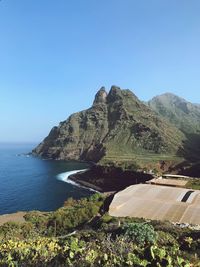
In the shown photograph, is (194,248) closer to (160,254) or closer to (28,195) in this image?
(160,254)

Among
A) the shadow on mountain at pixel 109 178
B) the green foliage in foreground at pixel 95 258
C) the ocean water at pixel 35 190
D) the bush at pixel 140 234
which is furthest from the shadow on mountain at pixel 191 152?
the green foliage in foreground at pixel 95 258

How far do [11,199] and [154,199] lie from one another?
4698 centimetres

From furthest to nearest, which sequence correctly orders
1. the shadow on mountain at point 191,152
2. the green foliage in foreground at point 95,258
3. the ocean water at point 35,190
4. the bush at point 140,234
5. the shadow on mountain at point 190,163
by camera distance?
the shadow on mountain at point 191,152
the shadow on mountain at point 190,163
the ocean water at point 35,190
the bush at point 140,234
the green foliage in foreground at point 95,258

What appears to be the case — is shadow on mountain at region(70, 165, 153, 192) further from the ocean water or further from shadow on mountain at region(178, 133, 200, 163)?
shadow on mountain at region(178, 133, 200, 163)

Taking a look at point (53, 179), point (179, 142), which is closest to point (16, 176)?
point (53, 179)

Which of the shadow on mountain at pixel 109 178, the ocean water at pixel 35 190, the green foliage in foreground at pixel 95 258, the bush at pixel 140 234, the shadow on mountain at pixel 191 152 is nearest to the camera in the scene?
the green foliage in foreground at pixel 95 258

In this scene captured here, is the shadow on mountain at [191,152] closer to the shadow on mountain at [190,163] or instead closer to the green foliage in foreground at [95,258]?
the shadow on mountain at [190,163]

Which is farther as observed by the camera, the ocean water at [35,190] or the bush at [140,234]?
the ocean water at [35,190]

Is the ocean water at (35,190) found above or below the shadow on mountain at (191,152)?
below

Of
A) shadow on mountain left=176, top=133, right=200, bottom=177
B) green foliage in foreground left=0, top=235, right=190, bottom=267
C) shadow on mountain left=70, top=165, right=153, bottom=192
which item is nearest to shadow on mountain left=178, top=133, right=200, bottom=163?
shadow on mountain left=176, top=133, right=200, bottom=177

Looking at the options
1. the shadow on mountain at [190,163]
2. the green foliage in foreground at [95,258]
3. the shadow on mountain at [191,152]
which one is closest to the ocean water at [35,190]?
the shadow on mountain at [190,163]

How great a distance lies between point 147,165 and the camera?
13138 centimetres

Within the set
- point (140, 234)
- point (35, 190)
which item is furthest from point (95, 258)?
point (35, 190)

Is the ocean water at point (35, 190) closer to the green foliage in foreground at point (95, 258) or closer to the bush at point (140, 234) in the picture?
the bush at point (140, 234)
